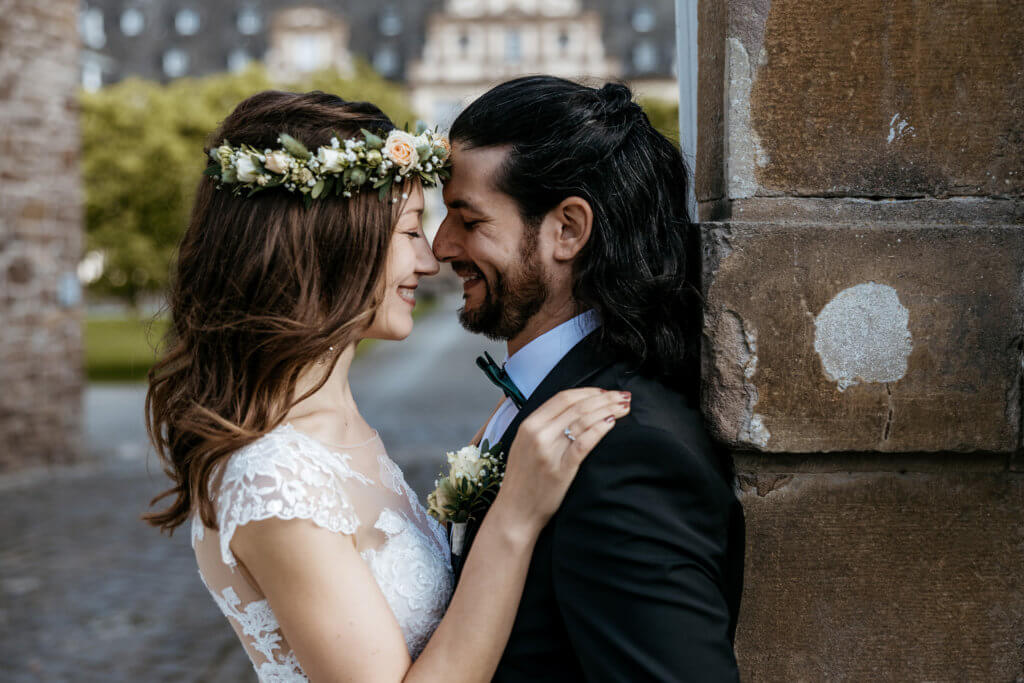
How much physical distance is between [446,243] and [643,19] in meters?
41.9

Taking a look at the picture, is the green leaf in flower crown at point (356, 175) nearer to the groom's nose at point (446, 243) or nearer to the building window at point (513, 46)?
the groom's nose at point (446, 243)

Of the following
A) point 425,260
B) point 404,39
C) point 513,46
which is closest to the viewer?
point 425,260

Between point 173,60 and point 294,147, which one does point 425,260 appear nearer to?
point 294,147

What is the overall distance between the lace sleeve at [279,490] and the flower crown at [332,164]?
1.67 ft

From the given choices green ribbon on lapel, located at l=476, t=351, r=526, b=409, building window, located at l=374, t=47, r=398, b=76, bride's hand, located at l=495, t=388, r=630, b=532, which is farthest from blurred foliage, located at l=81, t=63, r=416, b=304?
building window, located at l=374, t=47, r=398, b=76

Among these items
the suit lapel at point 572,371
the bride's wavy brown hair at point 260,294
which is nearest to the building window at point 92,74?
the bride's wavy brown hair at point 260,294

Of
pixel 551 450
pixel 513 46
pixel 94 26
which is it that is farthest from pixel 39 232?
pixel 94 26

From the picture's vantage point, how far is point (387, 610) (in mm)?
1808

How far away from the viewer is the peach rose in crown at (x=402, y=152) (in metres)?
2.00

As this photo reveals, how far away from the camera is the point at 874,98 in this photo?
1840 mm

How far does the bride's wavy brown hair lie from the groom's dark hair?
1.02 ft

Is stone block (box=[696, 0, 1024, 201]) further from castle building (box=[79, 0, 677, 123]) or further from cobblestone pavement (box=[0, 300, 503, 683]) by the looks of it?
castle building (box=[79, 0, 677, 123])

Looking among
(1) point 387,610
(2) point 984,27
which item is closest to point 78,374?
(1) point 387,610

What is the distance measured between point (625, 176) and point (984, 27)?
0.73m
